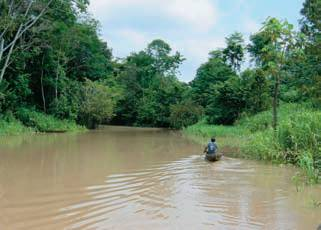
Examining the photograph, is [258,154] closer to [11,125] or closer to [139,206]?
[139,206]

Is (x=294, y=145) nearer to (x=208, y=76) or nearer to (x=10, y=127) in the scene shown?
(x=10, y=127)

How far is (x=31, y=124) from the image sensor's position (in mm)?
28469

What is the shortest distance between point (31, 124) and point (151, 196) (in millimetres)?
22848

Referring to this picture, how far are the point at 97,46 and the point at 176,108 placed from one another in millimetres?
10142

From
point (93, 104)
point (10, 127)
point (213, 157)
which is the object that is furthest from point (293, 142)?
point (93, 104)

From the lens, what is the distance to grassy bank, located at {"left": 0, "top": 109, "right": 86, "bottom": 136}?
81.5 ft

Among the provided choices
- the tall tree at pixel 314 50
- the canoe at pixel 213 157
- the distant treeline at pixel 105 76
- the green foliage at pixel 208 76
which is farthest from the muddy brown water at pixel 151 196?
the green foliage at pixel 208 76

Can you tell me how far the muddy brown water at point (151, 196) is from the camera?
5820 millimetres

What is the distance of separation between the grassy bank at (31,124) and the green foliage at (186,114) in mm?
8551

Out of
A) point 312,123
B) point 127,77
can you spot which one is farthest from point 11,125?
point 127,77

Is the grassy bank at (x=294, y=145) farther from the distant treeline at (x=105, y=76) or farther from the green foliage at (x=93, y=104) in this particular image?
the green foliage at (x=93, y=104)

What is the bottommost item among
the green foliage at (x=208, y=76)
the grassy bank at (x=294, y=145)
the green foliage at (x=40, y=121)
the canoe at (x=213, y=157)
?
the canoe at (x=213, y=157)

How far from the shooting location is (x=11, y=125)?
25344mm

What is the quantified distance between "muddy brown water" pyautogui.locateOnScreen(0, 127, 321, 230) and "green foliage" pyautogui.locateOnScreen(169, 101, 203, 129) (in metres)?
22.1
